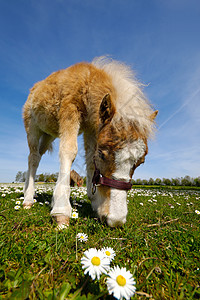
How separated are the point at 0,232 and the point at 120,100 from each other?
2781 millimetres

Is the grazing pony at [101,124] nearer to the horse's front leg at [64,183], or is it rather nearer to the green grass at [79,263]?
the horse's front leg at [64,183]

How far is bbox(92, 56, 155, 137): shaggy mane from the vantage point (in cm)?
287

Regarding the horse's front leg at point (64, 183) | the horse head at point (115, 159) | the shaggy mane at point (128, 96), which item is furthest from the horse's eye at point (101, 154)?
the shaggy mane at point (128, 96)

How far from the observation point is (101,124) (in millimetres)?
2842

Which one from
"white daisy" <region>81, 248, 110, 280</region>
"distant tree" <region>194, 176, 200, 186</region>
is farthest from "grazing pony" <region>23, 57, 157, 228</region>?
"distant tree" <region>194, 176, 200, 186</region>

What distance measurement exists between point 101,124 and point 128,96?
2.81 feet

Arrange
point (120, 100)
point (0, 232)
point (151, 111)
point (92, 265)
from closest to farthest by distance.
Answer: point (92, 265) → point (0, 232) → point (120, 100) → point (151, 111)

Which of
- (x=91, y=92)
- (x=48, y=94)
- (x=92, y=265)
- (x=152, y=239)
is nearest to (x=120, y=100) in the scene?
(x=91, y=92)

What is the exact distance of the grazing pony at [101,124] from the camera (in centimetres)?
253

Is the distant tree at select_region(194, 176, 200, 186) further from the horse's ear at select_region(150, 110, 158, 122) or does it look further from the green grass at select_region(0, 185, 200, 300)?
the green grass at select_region(0, 185, 200, 300)

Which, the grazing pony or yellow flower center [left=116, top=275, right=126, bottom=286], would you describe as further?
the grazing pony

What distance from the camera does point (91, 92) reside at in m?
3.12

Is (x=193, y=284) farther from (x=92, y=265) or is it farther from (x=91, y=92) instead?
(x=91, y=92)

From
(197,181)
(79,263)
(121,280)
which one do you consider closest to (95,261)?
(121,280)
